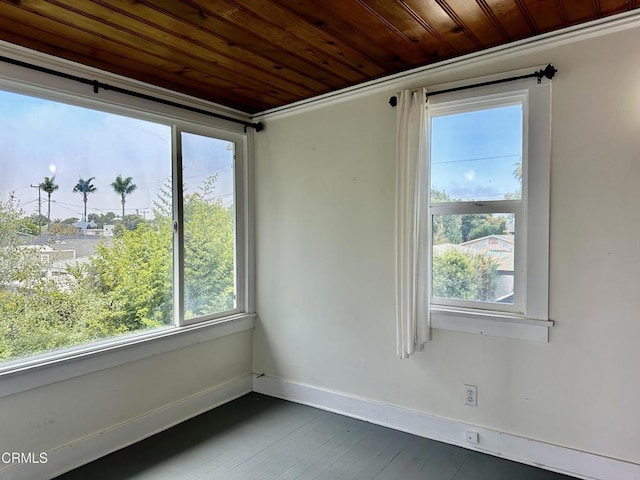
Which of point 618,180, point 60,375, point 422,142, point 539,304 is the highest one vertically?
point 422,142

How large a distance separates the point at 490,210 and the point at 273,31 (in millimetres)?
1554

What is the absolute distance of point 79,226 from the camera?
2434mm

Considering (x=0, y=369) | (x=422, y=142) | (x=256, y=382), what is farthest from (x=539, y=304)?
(x=0, y=369)

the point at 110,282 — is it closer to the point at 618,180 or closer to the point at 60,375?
the point at 60,375

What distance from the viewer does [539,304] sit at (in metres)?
2.19

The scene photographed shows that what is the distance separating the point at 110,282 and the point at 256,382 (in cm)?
148

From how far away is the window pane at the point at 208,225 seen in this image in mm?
2998

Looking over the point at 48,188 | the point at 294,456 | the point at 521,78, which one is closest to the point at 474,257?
the point at 521,78

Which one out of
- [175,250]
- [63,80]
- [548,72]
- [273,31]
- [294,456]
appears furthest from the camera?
[175,250]

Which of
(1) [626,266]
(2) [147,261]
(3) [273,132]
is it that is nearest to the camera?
(1) [626,266]

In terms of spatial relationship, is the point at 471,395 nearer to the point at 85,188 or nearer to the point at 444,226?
the point at 444,226

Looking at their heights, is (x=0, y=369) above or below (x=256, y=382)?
A: above

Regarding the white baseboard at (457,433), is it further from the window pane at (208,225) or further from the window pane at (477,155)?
the window pane at (477,155)

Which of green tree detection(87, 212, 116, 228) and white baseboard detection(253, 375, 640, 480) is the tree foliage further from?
white baseboard detection(253, 375, 640, 480)
